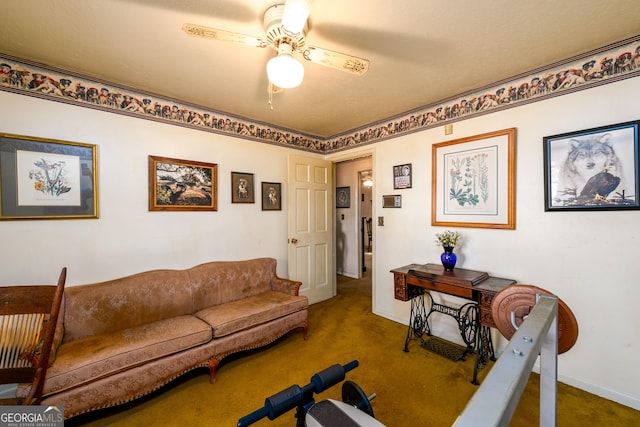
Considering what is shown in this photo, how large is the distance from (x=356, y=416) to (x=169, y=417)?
1.53 metres

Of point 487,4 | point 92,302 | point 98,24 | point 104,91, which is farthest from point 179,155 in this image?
point 487,4

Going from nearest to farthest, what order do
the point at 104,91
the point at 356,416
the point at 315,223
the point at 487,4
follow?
the point at 356,416, the point at 487,4, the point at 104,91, the point at 315,223

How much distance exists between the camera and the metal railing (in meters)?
0.40

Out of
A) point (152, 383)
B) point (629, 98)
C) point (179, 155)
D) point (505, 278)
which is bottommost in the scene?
point (152, 383)

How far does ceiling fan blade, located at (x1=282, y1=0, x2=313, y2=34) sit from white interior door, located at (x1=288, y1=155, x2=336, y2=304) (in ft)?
7.42

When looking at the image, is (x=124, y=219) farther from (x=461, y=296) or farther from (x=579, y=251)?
(x=579, y=251)

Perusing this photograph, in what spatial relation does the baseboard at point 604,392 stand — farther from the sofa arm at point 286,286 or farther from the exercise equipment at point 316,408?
the sofa arm at point 286,286

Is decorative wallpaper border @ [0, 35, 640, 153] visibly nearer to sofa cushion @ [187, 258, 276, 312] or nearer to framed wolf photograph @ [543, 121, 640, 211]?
framed wolf photograph @ [543, 121, 640, 211]

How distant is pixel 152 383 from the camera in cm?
191

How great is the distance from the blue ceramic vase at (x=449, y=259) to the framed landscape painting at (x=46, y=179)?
10.5ft

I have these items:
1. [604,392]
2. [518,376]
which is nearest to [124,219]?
[518,376]

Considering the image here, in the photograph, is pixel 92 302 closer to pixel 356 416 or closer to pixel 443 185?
pixel 356 416

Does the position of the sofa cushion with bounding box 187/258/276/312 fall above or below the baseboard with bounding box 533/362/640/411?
above

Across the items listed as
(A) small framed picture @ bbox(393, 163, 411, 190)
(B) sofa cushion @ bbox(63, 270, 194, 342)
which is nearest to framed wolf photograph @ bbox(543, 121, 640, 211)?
(A) small framed picture @ bbox(393, 163, 411, 190)
